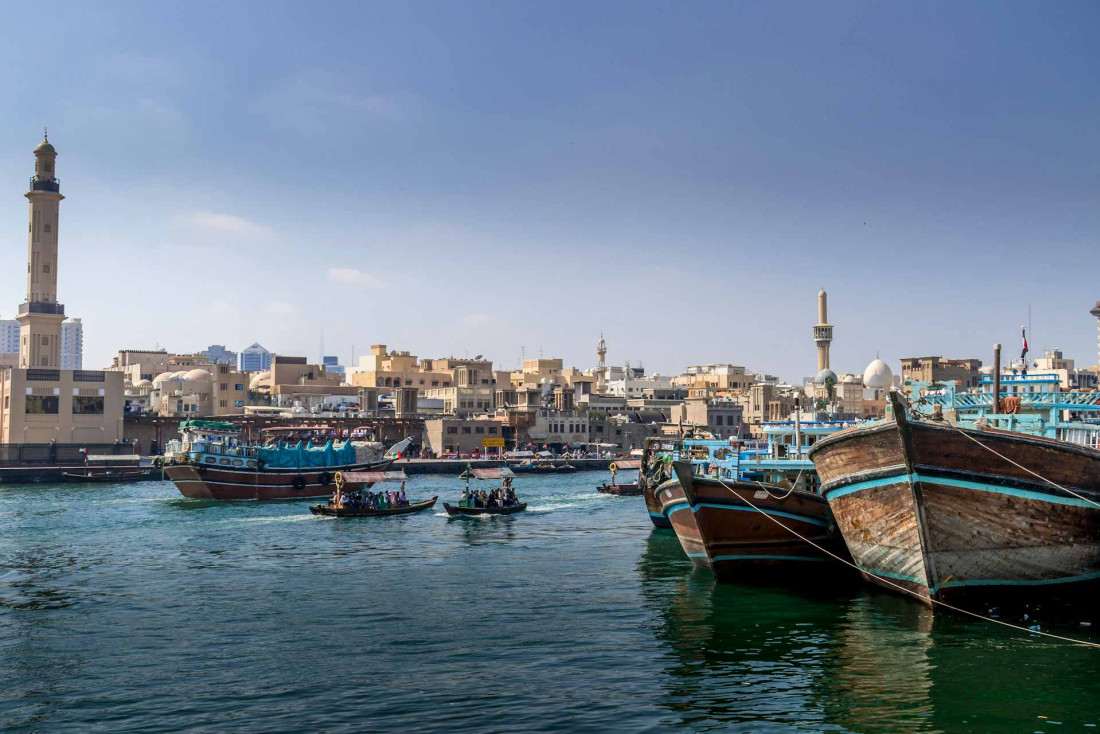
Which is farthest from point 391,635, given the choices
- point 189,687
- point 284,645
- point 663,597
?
point 663,597

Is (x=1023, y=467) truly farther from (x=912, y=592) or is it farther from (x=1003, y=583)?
(x=912, y=592)

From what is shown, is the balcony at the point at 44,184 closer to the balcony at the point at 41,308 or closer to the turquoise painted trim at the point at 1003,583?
the balcony at the point at 41,308

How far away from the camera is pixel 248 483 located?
66.8m

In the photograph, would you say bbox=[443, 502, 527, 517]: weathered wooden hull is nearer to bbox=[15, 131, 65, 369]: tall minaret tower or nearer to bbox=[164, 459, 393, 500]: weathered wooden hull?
bbox=[164, 459, 393, 500]: weathered wooden hull

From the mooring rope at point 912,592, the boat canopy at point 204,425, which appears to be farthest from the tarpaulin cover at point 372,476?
the mooring rope at point 912,592

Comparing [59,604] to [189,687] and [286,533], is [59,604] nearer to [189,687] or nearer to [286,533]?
[189,687]

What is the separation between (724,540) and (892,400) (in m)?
8.82

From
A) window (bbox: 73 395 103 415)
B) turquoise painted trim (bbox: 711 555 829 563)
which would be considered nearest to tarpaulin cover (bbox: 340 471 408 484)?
turquoise painted trim (bbox: 711 555 829 563)

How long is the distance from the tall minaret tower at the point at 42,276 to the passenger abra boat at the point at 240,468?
42.9m

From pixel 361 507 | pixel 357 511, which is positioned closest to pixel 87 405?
pixel 361 507

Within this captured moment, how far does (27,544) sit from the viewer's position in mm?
42438

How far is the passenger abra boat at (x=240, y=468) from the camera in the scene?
65.8 meters

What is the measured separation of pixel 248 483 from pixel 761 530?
45451mm

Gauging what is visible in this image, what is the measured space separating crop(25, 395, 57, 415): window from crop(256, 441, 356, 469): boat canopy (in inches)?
1391
